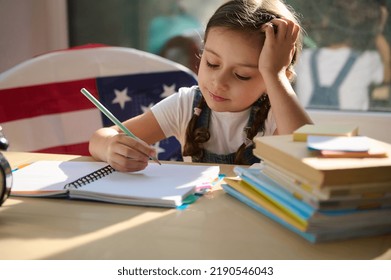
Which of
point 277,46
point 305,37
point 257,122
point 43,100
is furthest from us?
point 305,37

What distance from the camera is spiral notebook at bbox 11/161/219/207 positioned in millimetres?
855

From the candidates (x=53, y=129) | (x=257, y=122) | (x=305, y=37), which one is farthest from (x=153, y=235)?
(x=305, y=37)

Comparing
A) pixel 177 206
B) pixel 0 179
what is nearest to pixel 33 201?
pixel 0 179

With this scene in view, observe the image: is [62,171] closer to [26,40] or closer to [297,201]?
[297,201]

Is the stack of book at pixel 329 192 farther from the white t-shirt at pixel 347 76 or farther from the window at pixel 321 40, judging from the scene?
the white t-shirt at pixel 347 76

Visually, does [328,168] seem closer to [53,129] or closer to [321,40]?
[53,129]

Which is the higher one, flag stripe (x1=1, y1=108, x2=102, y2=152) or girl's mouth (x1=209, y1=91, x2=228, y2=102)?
girl's mouth (x1=209, y1=91, x2=228, y2=102)

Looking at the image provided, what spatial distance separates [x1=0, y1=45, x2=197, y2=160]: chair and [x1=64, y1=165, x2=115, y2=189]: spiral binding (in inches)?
22.8

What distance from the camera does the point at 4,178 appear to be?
79cm

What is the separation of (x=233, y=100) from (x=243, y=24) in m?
0.18

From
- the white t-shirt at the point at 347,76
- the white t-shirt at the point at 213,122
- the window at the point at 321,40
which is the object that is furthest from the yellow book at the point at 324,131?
the white t-shirt at the point at 347,76

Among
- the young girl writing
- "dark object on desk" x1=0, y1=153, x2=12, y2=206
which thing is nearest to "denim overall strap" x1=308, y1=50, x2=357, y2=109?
the young girl writing

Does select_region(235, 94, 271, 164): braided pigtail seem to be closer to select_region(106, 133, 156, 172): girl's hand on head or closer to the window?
select_region(106, 133, 156, 172): girl's hand on head

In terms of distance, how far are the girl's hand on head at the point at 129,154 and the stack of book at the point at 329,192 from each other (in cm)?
29
